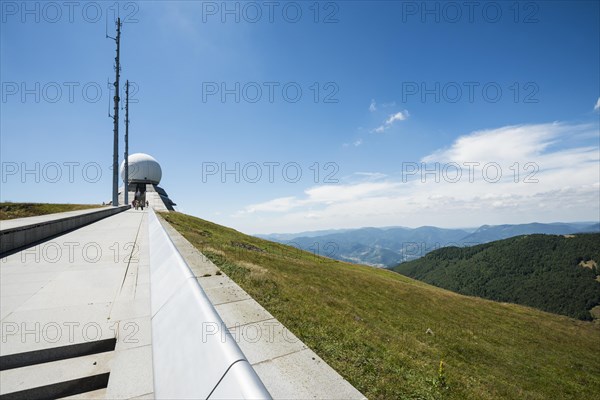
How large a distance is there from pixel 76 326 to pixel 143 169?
74.1 meters

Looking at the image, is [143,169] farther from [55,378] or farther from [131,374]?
[131,374]

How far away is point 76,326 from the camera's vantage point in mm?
4898

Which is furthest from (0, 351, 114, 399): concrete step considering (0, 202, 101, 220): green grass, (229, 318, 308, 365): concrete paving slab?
(0, 202, 101, 220): green grass

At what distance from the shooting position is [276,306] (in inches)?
357

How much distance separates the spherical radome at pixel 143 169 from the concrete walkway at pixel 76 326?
67.1 metres

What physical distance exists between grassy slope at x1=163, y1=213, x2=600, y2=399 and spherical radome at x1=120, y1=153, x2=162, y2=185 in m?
61.0

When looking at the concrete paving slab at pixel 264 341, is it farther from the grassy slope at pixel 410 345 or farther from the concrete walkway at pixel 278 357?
the grassy slope at pixel 410 345

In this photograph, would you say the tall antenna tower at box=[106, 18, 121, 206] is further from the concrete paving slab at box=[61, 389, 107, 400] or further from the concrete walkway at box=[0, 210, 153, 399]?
the concrete paving slab at box=[61, 389, 107, 400]

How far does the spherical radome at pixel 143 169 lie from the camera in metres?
67.6

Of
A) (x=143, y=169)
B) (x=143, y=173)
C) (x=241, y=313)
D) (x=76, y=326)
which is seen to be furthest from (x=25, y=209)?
(x=143, y=169)

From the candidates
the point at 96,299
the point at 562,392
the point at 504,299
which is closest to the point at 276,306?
the point at 96,299

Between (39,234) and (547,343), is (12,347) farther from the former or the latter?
(547,343)

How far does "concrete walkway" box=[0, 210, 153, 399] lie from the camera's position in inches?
149

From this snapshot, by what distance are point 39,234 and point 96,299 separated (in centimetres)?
1159
